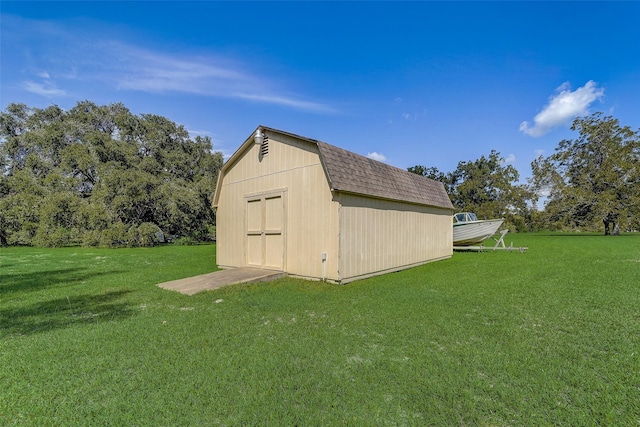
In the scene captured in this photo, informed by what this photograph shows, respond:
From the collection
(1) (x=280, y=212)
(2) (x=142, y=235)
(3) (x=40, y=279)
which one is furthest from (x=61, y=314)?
(2) (x=142, y=235)

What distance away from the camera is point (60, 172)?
18703mm

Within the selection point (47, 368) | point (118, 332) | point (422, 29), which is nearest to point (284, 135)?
point (118, 332)

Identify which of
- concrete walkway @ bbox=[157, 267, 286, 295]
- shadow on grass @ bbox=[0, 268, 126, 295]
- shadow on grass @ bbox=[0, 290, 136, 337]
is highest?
concrete walkway @ bbox=[157, 267, 286, 295]

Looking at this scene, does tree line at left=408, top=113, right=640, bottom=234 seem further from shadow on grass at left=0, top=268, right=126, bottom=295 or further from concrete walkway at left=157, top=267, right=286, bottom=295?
shadow on grass at left=0, top=268, right=126, bottom=295

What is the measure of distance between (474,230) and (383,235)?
336 inches

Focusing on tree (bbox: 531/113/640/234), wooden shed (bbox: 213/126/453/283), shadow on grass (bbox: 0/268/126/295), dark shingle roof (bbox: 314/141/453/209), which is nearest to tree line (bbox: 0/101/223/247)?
shadow on grass (bbox: 0/268/126/295)

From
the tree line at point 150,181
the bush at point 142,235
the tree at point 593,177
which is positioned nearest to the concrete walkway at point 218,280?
the bush at point 142,235

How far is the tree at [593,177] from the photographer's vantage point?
2347 cm

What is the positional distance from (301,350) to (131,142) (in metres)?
25.4

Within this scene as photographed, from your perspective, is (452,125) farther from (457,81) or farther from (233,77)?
(233,77)

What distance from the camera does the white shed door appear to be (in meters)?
7.77

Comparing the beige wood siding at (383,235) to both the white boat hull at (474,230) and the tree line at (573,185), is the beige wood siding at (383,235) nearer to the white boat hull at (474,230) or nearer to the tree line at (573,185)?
the white boat hull at (474,230)

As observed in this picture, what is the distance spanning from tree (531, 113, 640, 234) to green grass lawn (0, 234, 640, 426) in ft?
86.5

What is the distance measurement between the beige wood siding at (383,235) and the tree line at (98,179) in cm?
1611
